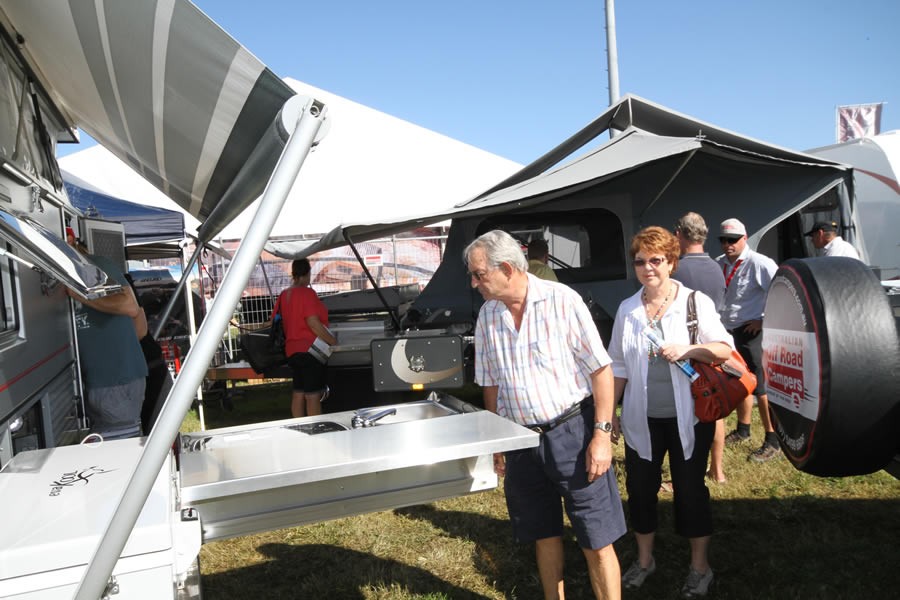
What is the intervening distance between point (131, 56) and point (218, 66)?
0.51 metres

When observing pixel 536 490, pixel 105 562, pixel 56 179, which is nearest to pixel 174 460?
pixel 105 562

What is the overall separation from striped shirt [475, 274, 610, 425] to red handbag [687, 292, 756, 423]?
0.64 metres

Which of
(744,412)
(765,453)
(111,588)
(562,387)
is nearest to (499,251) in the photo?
(562,387)

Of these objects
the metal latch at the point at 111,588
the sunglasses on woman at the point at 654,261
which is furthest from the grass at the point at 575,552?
the metal latch at the point at 111,588

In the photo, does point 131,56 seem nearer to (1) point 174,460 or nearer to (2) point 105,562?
(1) point 174,460

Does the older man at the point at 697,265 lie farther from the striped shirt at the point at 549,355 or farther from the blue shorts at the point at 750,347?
the striped shirt at the point at 549,355

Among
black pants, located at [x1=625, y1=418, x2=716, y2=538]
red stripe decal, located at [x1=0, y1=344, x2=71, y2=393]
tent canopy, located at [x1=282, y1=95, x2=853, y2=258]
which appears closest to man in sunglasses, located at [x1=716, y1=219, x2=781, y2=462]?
tent canopy, located at [x1=282, y1=95, x2=853, y2=258]

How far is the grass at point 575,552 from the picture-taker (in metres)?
3.08

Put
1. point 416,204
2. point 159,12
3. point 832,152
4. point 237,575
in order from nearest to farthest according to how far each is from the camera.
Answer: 1. point 159,12
2. point 237,575
3. point 832,152
4. point 416,204

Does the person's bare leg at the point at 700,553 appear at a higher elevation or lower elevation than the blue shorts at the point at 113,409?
lower

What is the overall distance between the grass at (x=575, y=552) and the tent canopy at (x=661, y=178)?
7.86ft

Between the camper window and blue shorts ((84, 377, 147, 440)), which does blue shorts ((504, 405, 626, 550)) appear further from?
blue shorts ((84, 377, 147, 440))

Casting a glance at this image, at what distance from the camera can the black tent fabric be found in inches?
304

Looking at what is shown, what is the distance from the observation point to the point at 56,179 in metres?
4.00
